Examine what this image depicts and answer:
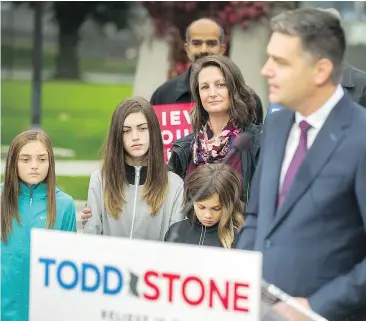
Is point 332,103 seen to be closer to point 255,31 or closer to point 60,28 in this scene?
point 255,31

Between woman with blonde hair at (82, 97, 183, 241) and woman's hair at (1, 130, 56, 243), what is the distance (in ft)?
0.76

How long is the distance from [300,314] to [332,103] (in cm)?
63

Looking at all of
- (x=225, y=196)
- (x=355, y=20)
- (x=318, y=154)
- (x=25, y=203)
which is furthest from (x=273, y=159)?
(x=355, y=20)

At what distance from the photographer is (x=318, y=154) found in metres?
2.92

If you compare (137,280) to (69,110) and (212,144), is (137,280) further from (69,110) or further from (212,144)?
(69,110)

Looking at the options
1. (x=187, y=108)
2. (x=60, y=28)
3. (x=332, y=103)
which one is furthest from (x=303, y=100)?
(x=60, y=28)

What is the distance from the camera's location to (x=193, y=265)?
116 inches

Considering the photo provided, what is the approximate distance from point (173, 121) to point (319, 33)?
246cm

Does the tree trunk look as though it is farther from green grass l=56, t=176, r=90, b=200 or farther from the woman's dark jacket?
the woman's dark jacket

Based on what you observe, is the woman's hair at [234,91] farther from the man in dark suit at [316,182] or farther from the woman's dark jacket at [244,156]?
the man in dark suit at [316,182]

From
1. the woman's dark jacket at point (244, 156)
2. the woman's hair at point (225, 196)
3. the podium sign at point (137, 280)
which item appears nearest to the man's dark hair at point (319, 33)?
the podium sign at point (137, 280)

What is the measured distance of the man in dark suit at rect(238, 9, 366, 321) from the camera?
2885 millimetres

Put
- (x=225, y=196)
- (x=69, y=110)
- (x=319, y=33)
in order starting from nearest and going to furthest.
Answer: (x=319, y=33), (x=225, y=196), (x=69, y=110)

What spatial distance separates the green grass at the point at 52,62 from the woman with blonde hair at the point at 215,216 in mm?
7863
